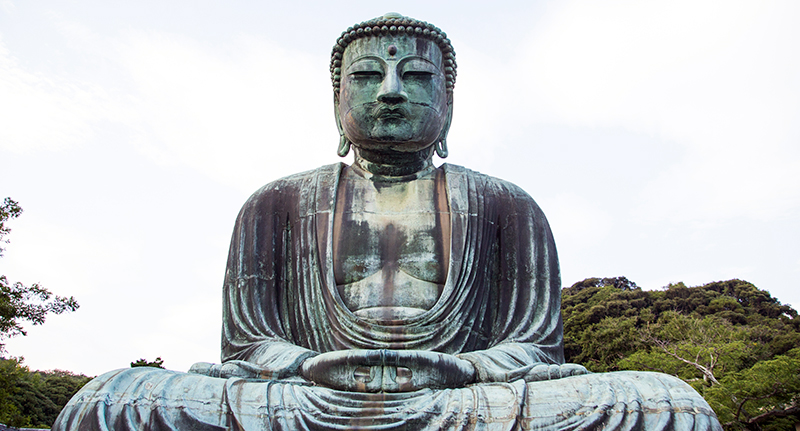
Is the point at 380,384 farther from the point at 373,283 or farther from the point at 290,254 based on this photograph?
the point at 290,254

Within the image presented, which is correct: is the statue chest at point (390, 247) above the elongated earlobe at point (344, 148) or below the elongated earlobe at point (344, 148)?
below

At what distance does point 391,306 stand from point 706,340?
74.1 ft

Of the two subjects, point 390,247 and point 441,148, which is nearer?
point 390,247

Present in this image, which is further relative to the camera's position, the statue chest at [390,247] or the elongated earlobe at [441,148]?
the elongated earlobe at [441,148]

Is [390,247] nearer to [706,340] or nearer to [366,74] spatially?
[366,74]

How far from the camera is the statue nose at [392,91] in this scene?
19.0 feet

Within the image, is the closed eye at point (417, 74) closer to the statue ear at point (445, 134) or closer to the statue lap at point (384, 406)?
the statue ear at point (445, 134)

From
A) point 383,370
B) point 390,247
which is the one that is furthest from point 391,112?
point 383,370

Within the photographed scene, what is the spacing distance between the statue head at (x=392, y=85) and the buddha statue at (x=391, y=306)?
0.01m

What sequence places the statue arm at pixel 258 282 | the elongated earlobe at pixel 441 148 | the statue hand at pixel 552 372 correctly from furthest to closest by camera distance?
the elongated earlobe at pixel 441 148 < the statue arm at pixel 258 282 < the statue hand at pixel 552 372

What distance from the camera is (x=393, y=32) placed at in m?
6.05

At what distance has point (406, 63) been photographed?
5988 mm

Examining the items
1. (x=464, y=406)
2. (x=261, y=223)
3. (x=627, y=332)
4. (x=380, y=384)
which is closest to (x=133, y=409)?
(x=380, y=384)

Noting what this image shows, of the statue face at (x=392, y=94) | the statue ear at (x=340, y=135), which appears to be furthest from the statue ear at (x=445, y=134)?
the statue ear at (x=340, y=135)
